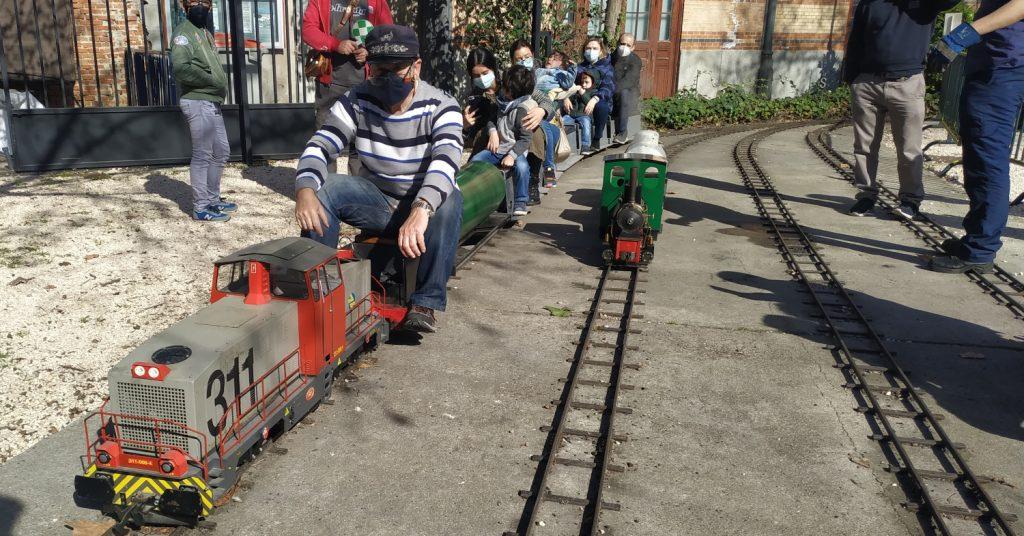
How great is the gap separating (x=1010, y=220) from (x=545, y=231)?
6.06 meters

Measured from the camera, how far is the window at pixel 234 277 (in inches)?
169

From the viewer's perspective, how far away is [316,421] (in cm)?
461

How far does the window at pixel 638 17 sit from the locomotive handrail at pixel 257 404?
23.4 m

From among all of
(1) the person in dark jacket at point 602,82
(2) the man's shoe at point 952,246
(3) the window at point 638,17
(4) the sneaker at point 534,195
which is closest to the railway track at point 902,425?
(2) the man's shoe at point 952,246

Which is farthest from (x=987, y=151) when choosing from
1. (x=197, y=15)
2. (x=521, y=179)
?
(x=197, y=15)

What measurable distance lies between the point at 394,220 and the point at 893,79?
6.92 meters

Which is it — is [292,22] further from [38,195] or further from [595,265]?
[595,265]

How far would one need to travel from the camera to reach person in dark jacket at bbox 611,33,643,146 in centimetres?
1703

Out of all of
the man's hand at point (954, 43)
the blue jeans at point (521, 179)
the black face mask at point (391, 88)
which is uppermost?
the man's hand at point (954, 43)

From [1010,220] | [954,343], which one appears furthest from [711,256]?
[1010,220]

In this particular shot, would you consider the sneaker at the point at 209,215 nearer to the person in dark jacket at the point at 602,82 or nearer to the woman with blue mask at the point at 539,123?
the woman with blue mask at the point at 539,123

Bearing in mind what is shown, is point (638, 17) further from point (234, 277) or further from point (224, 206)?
point (234, 277)

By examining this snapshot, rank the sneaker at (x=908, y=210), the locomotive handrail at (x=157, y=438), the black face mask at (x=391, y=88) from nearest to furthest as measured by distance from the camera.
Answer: the locomotive handrail at (x=157, y=438) < the black face mask at (x=391, y=88) < the sneaker at (x=908, y=210)

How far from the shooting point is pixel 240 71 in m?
10.8
